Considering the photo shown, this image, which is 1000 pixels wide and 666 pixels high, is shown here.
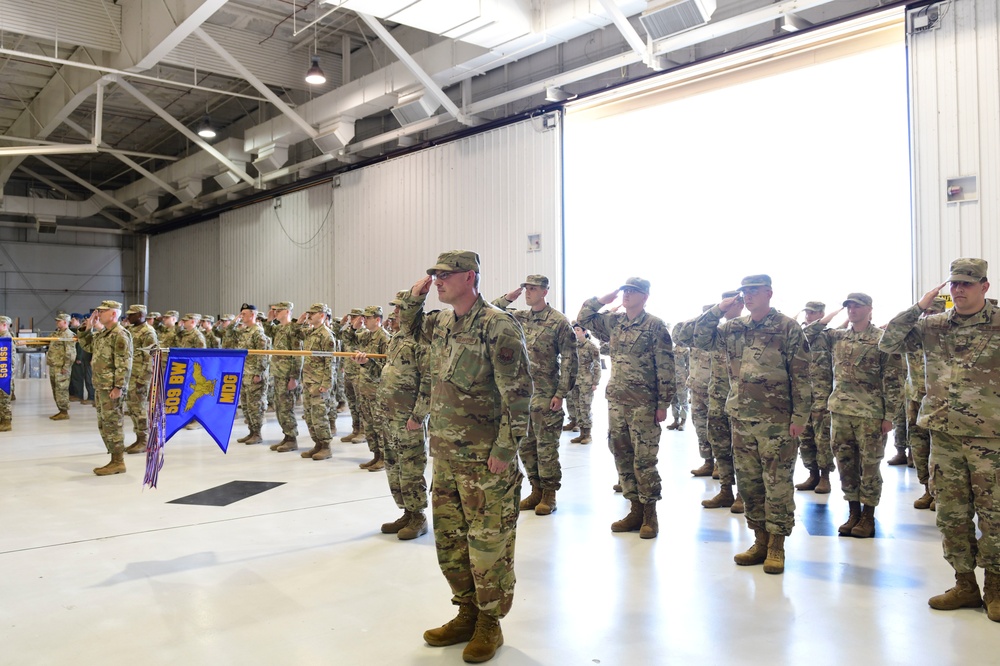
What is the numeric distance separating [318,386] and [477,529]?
18.5 feet

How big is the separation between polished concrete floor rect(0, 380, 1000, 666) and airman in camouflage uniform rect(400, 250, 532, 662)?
257mm

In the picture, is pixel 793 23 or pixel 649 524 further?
pixel 793 23

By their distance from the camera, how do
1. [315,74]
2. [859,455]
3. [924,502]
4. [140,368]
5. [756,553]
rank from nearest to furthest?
1. [756,553]
2. [859,455]
3. [924,502]
4. [140,368]
5. [315,74]

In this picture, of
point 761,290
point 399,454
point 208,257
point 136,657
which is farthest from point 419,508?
point 208,257

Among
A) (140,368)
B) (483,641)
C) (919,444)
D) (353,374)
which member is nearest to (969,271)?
(919,444)

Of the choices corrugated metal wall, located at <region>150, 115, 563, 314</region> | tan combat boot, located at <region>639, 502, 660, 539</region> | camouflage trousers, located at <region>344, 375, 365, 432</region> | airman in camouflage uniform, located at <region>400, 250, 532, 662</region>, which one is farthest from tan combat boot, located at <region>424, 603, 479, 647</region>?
corrugated metal wall, located at <region>150, 115, 563, 314</region>

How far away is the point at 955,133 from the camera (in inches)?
304

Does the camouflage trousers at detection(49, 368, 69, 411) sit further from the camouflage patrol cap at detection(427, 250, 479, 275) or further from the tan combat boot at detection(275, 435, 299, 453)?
the camouflage patrol cap at detection(427, 250, 479, 275)

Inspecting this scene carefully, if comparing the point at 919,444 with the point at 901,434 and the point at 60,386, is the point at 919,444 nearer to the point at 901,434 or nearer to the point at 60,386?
the point at 901,434

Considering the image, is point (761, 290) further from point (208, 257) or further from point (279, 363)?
point (208, 257)

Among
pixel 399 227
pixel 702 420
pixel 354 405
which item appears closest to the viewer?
pixel 702 420

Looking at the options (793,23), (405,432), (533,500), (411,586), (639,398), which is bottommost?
(411,586)

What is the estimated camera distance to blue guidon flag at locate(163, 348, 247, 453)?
17.1 ft

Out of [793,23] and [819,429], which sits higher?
[793,23]
